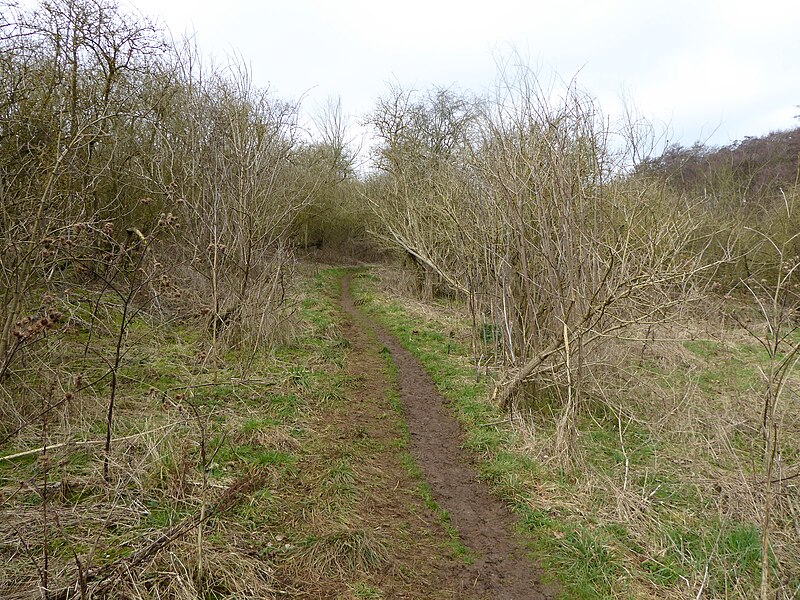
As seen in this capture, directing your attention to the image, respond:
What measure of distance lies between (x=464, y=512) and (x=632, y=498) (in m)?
1.45

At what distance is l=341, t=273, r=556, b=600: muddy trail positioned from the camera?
3.30 meters

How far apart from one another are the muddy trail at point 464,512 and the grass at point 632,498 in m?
0.15

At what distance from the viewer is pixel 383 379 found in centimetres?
762

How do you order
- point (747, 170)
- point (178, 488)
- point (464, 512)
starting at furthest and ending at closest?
point (747, 170) < point (464, 512) < point (178, 488)

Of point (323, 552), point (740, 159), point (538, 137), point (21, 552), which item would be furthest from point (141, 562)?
point (740, 159)

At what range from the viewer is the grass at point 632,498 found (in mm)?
3223

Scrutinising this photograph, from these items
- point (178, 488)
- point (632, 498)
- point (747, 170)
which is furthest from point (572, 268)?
point (747, 170)

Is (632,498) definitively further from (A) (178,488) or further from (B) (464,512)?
(A) (178,488)

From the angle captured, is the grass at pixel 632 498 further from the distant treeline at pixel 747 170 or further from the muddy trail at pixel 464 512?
the distant treeline at pixel 747 170

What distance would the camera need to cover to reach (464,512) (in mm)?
4199

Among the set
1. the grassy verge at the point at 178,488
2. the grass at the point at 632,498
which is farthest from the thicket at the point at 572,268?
the grassy verge at the point at 178,488

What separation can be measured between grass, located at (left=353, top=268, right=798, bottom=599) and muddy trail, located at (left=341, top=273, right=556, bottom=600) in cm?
15

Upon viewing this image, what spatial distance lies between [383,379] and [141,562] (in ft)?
16.5

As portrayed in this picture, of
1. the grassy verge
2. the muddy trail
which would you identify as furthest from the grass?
the grassy verge
